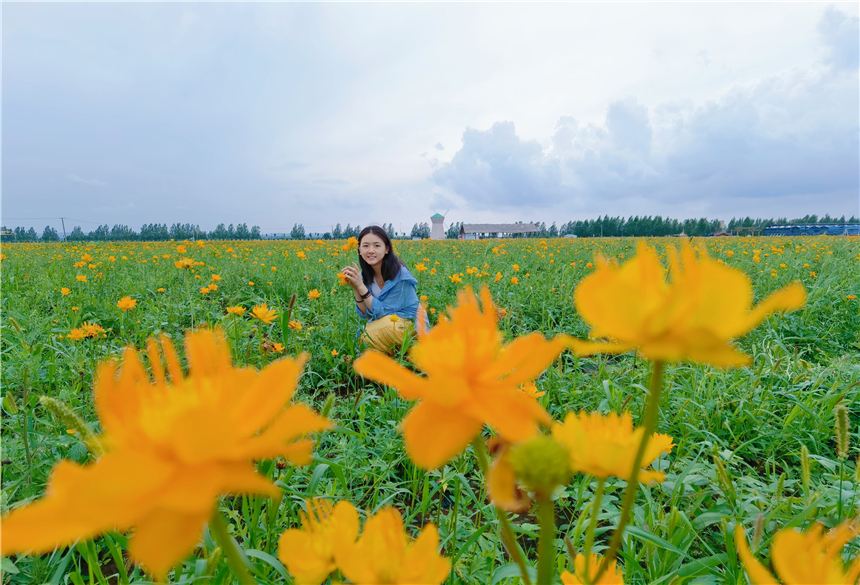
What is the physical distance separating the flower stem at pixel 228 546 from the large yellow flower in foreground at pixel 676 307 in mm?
234

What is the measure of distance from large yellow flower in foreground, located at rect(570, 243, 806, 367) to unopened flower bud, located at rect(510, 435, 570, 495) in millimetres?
68

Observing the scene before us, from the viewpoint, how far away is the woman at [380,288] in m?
3.04

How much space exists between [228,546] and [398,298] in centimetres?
304

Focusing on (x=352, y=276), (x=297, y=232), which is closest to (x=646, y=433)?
(x=352, y=276)

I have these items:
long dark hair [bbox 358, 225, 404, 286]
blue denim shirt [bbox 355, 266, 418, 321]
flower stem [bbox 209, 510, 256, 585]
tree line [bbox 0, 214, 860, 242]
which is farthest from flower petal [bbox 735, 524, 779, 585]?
tree line [bbox 0, 214, 860, 242]

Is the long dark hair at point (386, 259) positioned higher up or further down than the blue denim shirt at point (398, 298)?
higher up

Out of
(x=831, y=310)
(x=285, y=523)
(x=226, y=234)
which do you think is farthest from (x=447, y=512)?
(x=226, y=234)

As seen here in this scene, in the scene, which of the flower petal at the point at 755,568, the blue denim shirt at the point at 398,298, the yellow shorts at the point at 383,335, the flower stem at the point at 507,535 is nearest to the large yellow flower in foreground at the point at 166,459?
the flower stem at the point at 507,535

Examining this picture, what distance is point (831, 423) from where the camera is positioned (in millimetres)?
1739

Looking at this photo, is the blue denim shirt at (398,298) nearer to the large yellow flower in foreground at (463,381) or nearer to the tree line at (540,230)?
the large yellow flower in foreground at (463,381)

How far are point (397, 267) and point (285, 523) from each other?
2.39 meters

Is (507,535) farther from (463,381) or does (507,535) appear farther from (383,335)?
(383,335)

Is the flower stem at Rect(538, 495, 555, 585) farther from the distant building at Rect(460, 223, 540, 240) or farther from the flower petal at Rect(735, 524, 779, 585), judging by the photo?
the distant building at Rect(460, 223, 540, 240)

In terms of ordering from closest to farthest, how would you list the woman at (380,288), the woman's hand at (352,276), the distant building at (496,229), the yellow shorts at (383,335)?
1. the yellow shorts at (383,335)
2. the woman's hand at (352,276)
3. the woman at (380,288)
4. the distant building at (496,229)
